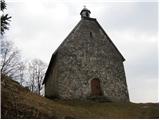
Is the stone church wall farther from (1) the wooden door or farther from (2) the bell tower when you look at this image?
(2) the bell tower

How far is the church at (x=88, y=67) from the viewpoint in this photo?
83.6 feet

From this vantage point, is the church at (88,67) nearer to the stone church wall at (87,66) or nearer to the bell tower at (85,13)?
the stone church wall at (87,66)

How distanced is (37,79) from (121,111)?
3138 centimetres

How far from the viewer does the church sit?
2547 centimetres

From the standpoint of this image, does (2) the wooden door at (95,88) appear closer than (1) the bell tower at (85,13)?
Yes

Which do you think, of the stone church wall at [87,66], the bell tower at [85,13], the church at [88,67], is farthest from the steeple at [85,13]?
the stone church wall at [87,66]

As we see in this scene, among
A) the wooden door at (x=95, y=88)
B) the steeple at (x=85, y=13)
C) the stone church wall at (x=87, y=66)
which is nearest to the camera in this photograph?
the stone church wall at (x=87, y=66)

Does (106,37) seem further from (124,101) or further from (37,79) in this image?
(37,79)

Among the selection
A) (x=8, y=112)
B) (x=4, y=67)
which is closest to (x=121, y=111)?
(x=8, y=112)

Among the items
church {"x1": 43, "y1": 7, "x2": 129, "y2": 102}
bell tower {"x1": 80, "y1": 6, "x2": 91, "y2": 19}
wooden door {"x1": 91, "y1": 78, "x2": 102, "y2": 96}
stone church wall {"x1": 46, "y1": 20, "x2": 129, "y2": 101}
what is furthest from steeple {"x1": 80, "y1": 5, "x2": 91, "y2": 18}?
wooden door {"x1": 91, "y1": 78, "x2": 102, "y2": 96}

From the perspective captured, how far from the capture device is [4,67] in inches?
1449

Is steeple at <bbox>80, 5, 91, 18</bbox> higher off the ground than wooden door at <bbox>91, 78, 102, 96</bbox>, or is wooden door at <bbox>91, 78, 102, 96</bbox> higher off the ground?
steeple at <bbox>80, 5, 91, 18</bbox>

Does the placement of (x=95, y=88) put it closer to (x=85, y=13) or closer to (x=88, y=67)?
(x=88, y=67)

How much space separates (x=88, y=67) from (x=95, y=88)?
2.11 metres
